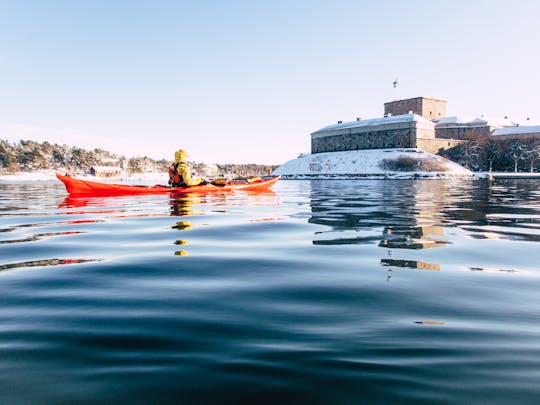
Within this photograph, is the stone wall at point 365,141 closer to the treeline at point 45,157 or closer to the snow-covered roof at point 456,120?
the snow-covered roof at point 456,120

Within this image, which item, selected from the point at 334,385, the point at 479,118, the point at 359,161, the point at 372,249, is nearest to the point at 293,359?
the point at 334,385

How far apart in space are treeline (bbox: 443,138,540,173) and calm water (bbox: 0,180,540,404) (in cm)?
7440

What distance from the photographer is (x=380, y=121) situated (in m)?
83.8

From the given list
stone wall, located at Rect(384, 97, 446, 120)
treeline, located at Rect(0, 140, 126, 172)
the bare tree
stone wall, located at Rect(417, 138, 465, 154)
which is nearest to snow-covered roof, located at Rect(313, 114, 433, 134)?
stone wall, located at Rect(417, 138, 465, 154)

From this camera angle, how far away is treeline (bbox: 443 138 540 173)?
68688 millimetres

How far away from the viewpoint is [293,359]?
1.87 metres

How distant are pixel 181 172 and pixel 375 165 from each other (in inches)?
2475

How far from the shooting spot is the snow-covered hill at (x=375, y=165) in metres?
66.2

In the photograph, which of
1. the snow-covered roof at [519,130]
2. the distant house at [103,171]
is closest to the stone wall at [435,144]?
the snow-covered roof at [519,130]

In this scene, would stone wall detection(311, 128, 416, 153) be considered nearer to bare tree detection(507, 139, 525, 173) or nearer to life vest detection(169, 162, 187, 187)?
bare tree detection(507, 139, 525, 173)

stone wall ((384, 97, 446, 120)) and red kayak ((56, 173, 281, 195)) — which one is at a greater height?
stone wall ((384, 97, 446, 120))

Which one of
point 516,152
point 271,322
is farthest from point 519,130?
point 271,322

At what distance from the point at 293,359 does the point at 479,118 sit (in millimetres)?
97808

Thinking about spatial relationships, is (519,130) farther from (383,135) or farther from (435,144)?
(383,135)
